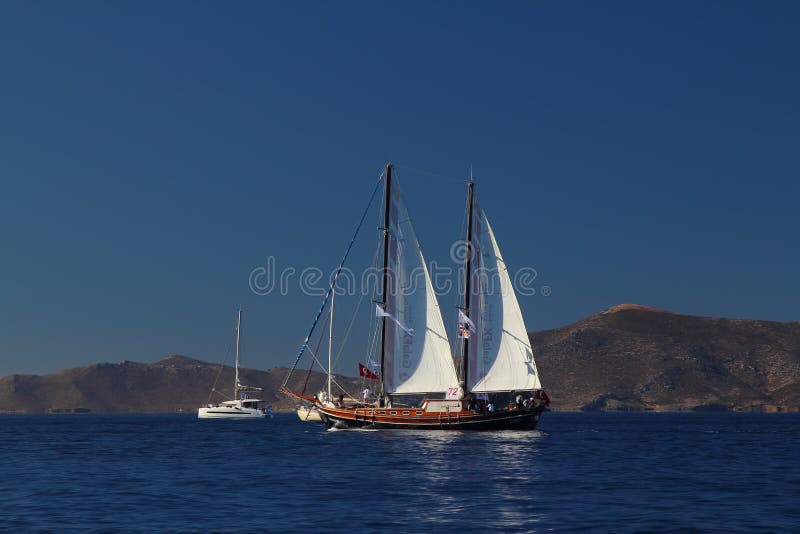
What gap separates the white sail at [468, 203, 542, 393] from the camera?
86.4 metres

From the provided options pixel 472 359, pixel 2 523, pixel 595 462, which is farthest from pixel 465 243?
pixel 2 523

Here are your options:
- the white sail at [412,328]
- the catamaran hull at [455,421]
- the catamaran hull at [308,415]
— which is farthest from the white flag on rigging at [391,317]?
the catamaran hull at [308,415]

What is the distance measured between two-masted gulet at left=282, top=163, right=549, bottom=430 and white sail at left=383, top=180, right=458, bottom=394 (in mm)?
85

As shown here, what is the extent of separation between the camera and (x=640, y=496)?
40.6 metres

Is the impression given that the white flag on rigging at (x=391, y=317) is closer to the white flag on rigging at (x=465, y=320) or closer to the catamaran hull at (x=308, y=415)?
the white flag on rigging at (x=465, y=320)

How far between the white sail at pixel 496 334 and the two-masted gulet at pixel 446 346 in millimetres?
87

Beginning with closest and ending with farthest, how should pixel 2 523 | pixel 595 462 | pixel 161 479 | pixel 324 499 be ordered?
pixel 2 523 < pixel 324 499 < pixel 161 479 < pixel 595 462

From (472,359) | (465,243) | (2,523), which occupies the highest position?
(465,243)

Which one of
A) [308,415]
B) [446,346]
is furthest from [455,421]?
[308,415]

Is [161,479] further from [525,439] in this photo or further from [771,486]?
[525,439]

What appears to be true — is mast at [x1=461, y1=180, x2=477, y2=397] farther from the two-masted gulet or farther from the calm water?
the calm water

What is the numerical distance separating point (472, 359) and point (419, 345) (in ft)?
18.9

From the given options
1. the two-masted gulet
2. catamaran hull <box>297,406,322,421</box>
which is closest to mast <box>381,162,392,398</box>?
the two-masted gulet

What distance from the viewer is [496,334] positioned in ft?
286
